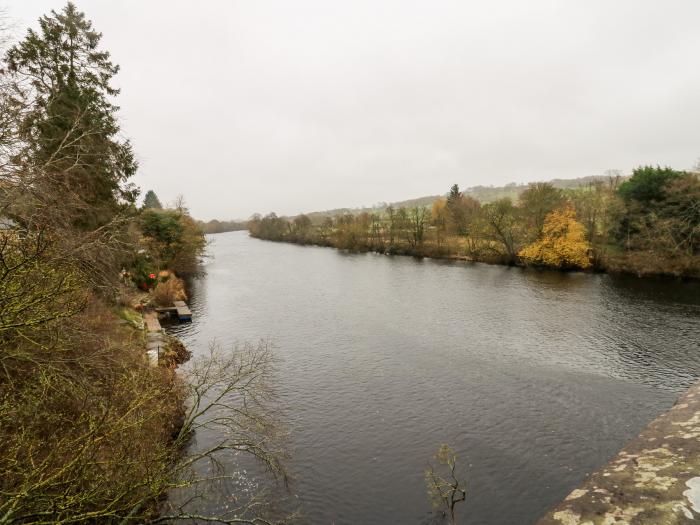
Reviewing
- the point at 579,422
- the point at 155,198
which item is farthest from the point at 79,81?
the point at 155,198

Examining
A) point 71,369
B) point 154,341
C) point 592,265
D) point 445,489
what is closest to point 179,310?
point 154,341

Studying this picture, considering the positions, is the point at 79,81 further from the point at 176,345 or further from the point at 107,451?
the point at 107,451

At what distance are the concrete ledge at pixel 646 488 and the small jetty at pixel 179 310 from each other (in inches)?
1248

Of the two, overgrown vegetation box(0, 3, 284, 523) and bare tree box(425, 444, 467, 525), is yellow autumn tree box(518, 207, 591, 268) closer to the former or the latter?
bare tree box(425, 444, 467, 525)

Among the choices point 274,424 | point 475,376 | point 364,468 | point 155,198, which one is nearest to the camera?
point 364,468

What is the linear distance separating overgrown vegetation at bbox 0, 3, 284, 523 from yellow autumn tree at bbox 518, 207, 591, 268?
147 ft

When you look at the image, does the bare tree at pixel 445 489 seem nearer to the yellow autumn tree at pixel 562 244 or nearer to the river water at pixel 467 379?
the river water at pixel 467 379

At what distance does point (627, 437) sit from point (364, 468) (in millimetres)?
10774

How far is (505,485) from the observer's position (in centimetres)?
1359

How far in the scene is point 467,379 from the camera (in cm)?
2167

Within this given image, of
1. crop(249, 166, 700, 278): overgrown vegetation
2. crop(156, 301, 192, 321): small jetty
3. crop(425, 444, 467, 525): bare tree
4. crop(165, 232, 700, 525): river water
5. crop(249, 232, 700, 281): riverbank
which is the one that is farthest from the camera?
crop(249, 166, 700, 278): overgrown vegetation

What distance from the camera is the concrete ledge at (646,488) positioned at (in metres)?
9.31

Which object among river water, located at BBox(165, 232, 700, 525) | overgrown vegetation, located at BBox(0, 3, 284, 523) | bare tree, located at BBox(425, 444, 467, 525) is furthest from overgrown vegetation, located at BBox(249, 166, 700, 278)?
overgrown vegetation, located at BBox(0, 3, 284, 523)

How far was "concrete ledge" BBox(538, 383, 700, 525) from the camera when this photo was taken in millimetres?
9312
